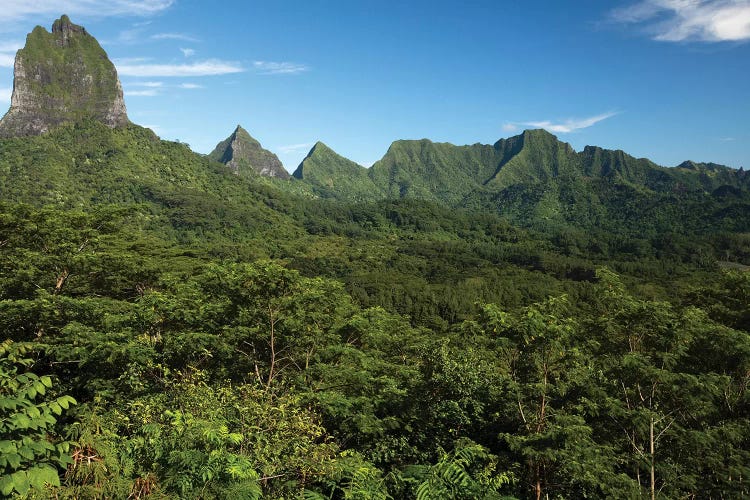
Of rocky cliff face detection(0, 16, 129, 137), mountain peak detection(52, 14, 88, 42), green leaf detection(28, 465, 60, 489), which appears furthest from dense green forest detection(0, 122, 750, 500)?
A: mountain peak detection(52, 14, 88, 42)

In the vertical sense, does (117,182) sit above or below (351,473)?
above

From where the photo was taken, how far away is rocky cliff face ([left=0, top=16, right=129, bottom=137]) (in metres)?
145

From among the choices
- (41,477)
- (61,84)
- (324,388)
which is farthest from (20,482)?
(61,84)

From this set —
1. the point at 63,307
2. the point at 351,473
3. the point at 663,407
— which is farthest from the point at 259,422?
the point at 63,307

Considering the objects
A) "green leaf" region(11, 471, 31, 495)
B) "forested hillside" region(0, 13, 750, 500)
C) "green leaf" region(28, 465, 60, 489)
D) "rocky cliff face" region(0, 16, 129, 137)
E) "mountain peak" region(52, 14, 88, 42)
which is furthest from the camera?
"mountain peak" region(52, 14, 88, 42)

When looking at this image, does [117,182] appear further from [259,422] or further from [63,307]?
[259,422]

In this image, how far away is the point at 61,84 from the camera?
15350cm

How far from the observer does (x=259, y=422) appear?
24.9 feet

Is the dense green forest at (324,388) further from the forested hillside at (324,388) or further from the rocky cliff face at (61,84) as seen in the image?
the rocky cliff face at (61,84)

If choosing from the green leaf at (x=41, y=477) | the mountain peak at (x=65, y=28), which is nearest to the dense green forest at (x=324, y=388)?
the green leaf at (x=41, y=477)

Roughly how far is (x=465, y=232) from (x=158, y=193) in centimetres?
11267

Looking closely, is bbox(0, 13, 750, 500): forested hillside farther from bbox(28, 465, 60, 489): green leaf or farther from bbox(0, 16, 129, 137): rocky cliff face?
bbox(0, 16, 129, 137): rocky cliff face

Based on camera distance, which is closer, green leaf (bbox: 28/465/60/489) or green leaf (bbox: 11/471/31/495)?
green leaf (bbox: 11/471/31/495)

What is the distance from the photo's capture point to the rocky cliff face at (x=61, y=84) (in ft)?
476
